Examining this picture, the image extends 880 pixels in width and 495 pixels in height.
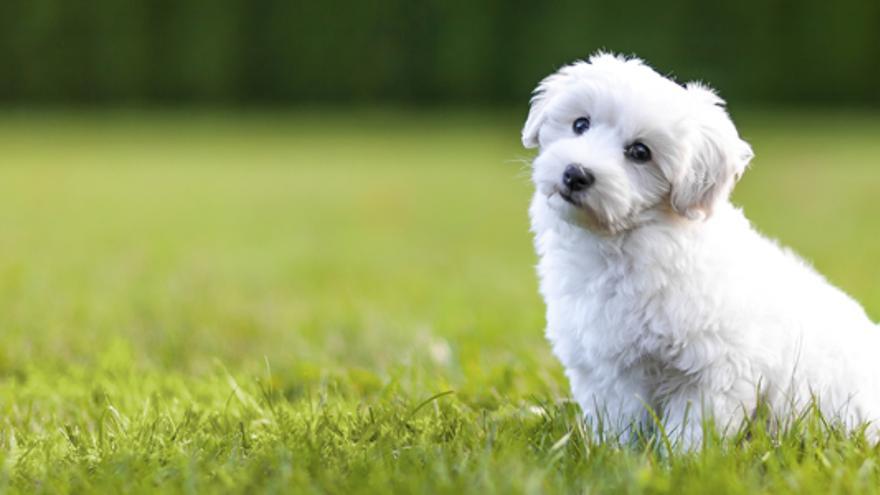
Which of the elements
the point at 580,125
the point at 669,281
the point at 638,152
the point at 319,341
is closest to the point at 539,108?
the point at 580,125

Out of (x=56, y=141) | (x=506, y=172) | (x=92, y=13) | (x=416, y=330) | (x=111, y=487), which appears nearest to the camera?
(x=111, y=487)

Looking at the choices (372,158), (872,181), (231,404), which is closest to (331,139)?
(372,158)

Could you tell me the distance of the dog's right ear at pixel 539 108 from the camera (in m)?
2.85

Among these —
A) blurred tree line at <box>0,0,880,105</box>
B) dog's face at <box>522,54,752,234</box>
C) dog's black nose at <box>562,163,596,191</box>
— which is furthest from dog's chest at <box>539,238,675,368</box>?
blurred tree line at <box>0,0,880,105</box>

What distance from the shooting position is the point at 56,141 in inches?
656

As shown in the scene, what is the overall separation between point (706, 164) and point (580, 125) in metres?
0.33

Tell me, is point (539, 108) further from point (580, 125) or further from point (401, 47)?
point (401, 47)

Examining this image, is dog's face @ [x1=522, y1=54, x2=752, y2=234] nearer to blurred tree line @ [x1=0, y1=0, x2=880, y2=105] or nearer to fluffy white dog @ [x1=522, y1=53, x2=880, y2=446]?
fluffy white dog @ [x1=522, y1=53, x2=880, y2=446]

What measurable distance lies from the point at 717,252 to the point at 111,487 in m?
1.50

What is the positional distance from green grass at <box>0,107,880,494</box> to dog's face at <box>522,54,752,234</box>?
479mm

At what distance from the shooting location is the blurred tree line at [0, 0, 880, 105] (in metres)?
19.4

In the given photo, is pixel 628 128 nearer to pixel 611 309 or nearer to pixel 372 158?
pixel 611 309

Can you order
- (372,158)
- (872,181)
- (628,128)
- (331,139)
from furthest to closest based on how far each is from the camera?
(331,139) < (372,158) < (872,181) < (628,128)

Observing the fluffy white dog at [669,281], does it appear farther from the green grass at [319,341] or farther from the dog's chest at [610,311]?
the green grass at [319,341]
